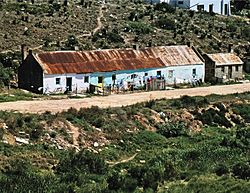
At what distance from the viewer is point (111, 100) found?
4072 cm

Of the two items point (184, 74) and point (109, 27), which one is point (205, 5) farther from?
point (184, 74)

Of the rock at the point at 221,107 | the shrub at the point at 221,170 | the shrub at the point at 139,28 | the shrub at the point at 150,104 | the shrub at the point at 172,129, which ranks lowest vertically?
the shrub at the point at 221,170

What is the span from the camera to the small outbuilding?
52719mm

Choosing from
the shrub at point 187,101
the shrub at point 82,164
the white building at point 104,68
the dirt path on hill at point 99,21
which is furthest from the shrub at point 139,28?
the shrub at point 82,164

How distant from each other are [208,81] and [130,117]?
18103 millimetres

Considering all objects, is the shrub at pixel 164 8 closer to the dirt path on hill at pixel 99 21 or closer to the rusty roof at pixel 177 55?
the dirt path on hill at pixel 99 21

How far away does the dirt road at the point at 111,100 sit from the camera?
36.3 meters

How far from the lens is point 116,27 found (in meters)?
65.9

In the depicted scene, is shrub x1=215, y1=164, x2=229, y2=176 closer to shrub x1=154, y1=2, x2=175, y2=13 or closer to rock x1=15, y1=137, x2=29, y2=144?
rock x1=15, y1=137, x2=29, y2=144

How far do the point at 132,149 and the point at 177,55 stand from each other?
69.1 ft

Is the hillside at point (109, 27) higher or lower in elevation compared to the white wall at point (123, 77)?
higher

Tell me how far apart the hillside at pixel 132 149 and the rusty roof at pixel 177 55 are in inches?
397

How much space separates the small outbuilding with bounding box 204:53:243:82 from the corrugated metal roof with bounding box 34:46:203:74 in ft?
4.44

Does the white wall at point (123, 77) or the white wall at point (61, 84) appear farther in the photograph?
the white wall at point (123, 77)
